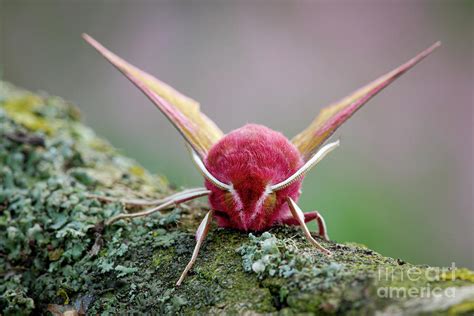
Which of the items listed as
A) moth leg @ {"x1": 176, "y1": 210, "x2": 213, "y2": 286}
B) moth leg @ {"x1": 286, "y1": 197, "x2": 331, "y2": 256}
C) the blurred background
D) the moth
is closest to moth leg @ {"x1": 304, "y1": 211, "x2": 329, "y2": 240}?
the moth

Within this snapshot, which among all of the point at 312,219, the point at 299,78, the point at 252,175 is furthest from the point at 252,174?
the point at 299,78

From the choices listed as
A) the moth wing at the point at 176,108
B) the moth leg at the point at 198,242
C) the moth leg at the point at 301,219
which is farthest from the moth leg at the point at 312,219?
the moth wing at the point at 176,108

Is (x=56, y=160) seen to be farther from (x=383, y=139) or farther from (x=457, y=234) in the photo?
(x=383, y=139)

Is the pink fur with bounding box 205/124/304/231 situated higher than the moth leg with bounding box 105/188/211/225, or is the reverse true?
the moth leg with bounding box 105/188/211/225

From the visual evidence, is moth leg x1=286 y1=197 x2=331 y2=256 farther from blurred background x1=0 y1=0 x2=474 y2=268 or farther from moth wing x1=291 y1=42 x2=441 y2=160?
blurred background x1=0 y1=0 x2=474 y2=268

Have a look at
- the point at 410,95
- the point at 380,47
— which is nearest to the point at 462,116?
the point at 410,95

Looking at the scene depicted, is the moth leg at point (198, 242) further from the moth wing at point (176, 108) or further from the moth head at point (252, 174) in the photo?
the moth wing at point (176, 108)
